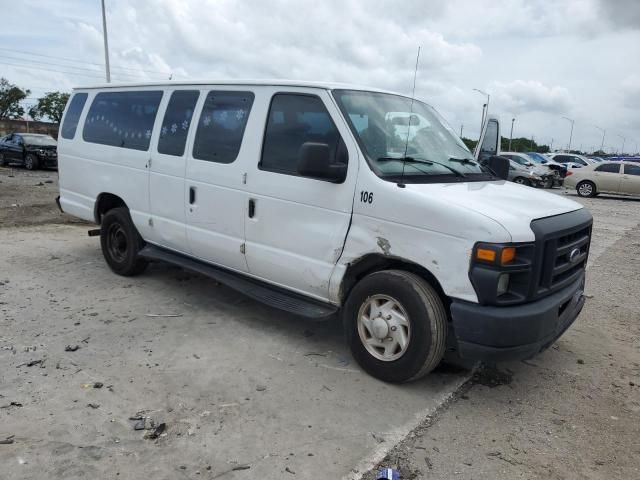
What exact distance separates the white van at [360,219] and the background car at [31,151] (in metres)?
16.5

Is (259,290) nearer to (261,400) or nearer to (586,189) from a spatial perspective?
(261,400)

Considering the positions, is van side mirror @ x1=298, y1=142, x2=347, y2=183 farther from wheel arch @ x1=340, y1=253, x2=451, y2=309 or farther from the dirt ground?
the dirt ground

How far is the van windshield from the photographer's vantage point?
3912 mm

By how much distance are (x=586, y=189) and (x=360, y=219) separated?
68.6 ft

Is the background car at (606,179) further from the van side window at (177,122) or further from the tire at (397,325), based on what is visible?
the tire at (397,325)

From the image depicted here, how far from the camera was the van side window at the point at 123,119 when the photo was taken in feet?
18.2

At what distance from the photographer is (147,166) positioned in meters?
5.48

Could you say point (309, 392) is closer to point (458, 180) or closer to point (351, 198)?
point (351, 198)

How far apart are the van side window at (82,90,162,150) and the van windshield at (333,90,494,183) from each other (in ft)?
7.94

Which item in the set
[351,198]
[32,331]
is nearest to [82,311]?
[32,331]

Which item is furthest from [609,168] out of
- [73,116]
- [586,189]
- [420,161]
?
[73,116]

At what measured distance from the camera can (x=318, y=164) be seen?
374 cm

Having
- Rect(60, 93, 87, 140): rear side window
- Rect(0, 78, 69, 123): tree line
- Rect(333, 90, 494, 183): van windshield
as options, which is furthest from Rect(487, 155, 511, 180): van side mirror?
Rect(0, 78, 69, 123): tree line

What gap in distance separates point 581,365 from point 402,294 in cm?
189
